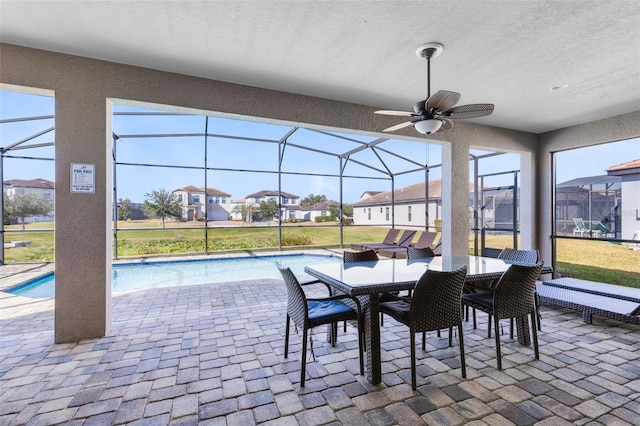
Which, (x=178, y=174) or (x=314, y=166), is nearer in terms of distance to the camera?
(x=178, y=174)

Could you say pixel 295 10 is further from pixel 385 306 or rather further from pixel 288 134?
pixel 288 134

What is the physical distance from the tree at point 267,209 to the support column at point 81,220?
8.05 m

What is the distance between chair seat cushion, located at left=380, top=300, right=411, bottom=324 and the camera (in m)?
2.27

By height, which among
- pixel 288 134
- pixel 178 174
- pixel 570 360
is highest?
pixel 288 134

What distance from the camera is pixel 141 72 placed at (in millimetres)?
3020

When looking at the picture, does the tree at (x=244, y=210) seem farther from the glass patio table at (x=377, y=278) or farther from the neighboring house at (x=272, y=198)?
the glass patio table at (x=377, y=278)

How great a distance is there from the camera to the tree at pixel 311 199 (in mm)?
11451

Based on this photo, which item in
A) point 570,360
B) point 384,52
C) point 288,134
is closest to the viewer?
point 570,360

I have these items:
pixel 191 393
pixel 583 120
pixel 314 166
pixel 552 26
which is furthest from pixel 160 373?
pixel 314 166

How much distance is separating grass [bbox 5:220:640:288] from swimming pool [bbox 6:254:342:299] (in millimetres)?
859

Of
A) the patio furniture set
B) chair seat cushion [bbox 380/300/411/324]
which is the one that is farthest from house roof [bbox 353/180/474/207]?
chair seat cushion [bbox 380/300/411/324]

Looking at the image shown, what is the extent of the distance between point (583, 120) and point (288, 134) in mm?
5713

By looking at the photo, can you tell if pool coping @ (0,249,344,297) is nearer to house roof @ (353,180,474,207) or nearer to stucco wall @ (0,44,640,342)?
house roof @ (353,180,474,207)

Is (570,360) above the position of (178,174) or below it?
below
